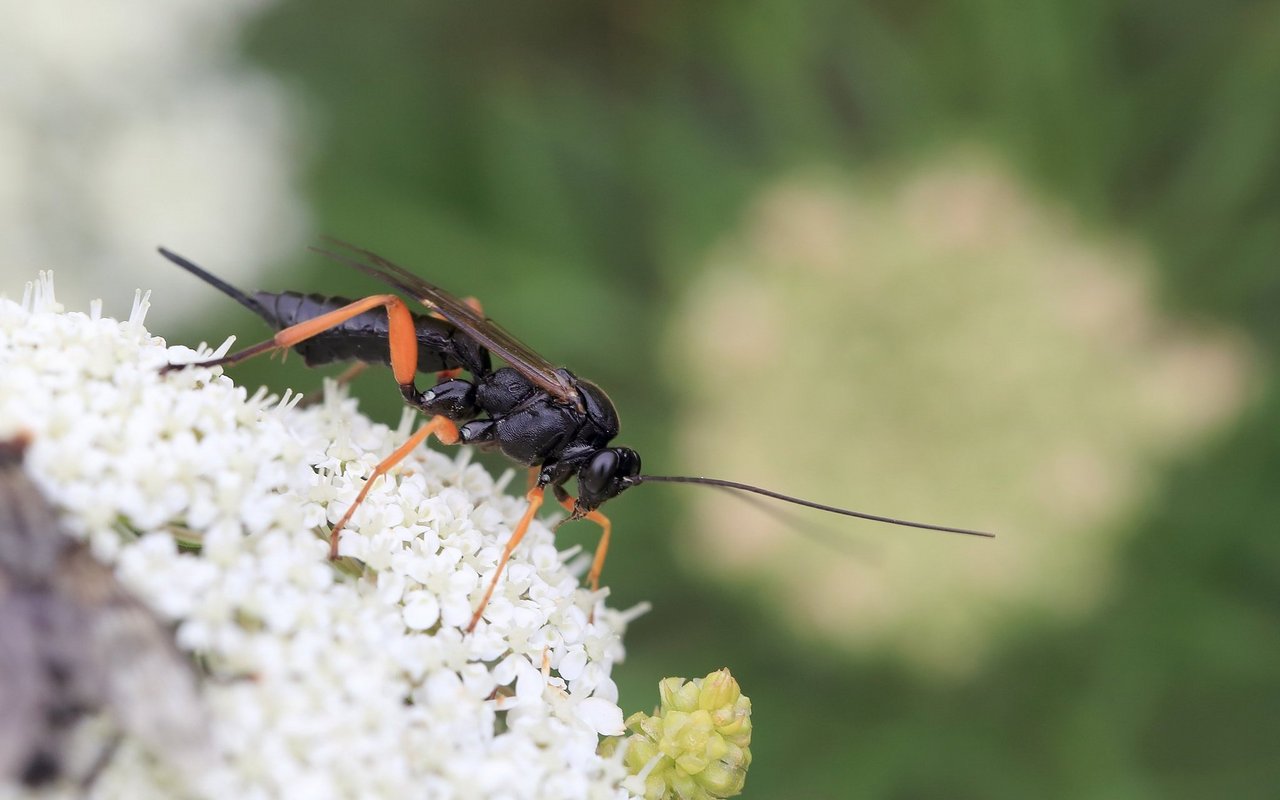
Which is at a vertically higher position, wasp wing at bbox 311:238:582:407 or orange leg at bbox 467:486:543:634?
wasp wing at bbox 311:238:582:407

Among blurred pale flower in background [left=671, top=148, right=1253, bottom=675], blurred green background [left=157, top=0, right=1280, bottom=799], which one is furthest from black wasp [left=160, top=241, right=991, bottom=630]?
blurred pale flower in background [left=671, top=148, right=1253, bottom=675]

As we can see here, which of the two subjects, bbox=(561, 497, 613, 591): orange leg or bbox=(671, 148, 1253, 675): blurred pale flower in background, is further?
bbox=(671, 148, 1253, 675): blurred pale flower in background

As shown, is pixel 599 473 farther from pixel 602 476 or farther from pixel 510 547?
pixel 510 547

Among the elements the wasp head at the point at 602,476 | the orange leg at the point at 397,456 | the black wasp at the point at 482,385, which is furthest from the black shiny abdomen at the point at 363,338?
the wasp head at the point at 602,476

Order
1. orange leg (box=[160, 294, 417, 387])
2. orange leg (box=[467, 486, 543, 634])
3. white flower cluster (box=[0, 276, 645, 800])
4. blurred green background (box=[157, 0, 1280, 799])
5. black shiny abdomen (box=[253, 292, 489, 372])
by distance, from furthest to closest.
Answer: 1. blurred green background (box=[157, 0, 1280, 799])
2. black shiny abdomen (box=[253, 292, 489, 372])
3. orange leg (box=[160, 294, 417, 387])
4. orange leg (box=[467, 486, 543, 634])
5. white flower cluster (box=[0, 276, 645, 800])

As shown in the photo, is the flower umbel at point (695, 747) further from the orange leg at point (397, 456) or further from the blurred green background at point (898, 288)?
the blurred green background at point (898, 288)

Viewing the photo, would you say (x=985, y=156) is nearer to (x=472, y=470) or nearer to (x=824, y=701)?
(x=824, y=701)

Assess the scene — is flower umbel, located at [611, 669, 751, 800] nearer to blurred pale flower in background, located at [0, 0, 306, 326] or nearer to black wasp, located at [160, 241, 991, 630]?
black wasp, located at [160, 241, 991, 630]
